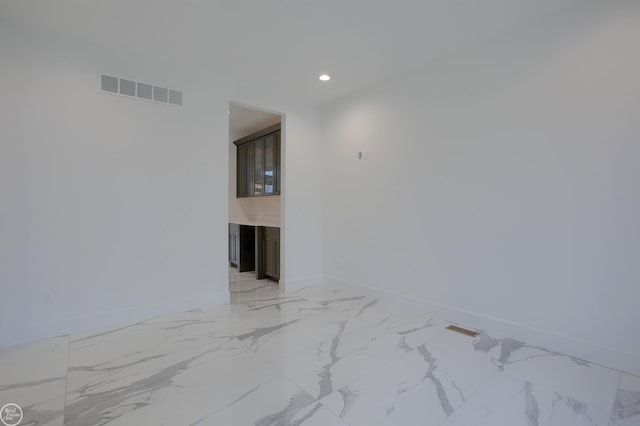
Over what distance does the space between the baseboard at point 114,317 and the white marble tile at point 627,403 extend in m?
3.58

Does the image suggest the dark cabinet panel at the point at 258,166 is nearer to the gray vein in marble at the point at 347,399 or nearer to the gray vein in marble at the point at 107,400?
the gray vein in marble at the point at 107,400

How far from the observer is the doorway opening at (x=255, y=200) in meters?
4.82

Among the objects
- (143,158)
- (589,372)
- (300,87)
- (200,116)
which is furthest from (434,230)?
(143,158)

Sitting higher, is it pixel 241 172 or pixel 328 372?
→ pixel 241 172

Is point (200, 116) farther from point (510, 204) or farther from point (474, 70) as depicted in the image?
point (510, 204)

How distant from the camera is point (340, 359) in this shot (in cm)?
239

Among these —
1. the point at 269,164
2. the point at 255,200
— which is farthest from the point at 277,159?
the point at 255,200

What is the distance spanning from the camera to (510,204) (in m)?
2.83

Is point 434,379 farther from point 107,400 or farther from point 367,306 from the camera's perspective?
point 107,400

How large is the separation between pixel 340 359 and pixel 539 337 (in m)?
1.76

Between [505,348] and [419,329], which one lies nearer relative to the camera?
[505,348]

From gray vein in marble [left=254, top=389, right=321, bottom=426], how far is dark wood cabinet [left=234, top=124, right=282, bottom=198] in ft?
11.4

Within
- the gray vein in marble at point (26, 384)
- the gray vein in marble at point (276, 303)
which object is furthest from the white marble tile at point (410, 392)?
the gray vein in marble at point (26, 384)

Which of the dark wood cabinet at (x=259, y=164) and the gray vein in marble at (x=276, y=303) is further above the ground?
the dark wood cabinet at (x=259, y=164)
